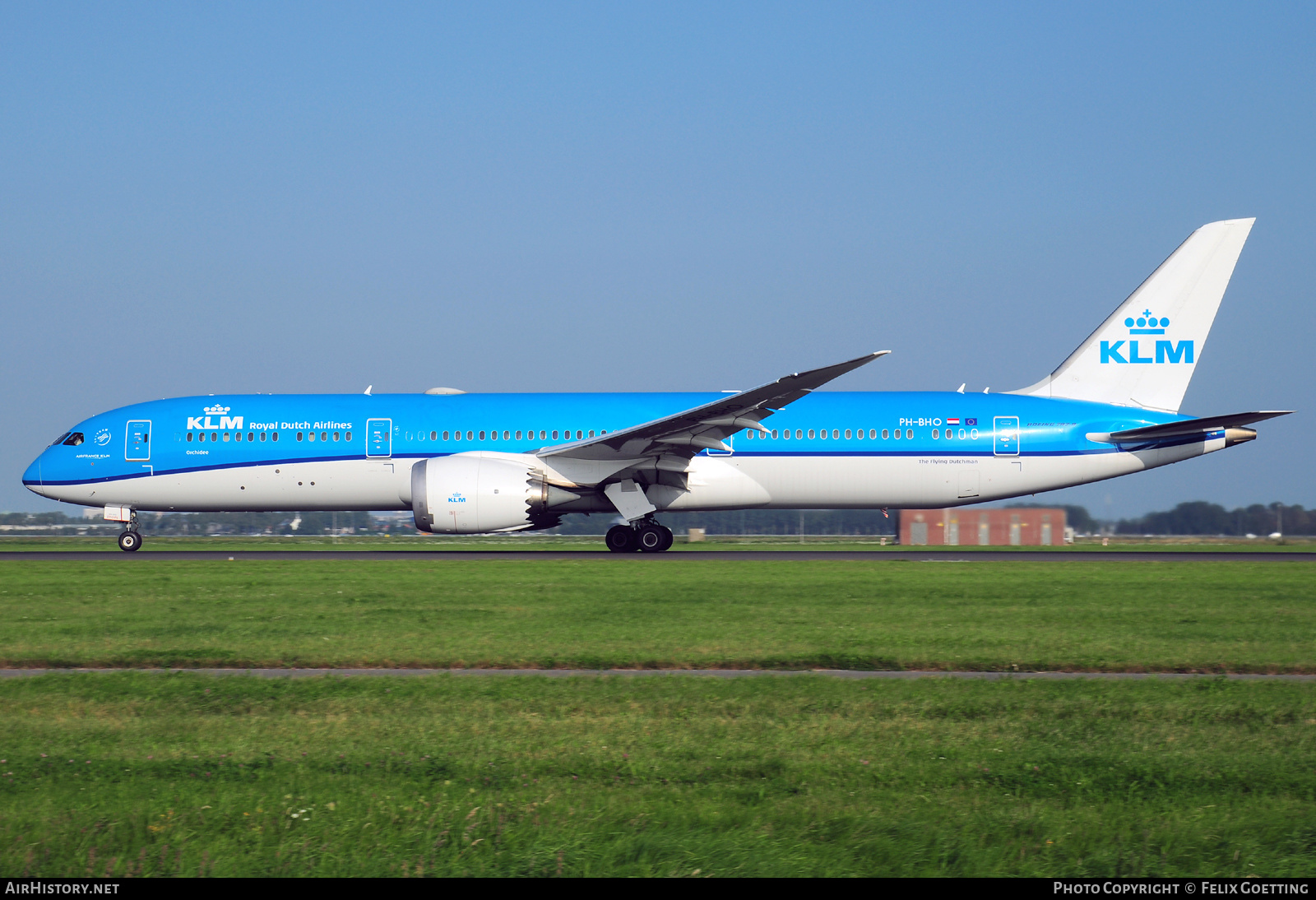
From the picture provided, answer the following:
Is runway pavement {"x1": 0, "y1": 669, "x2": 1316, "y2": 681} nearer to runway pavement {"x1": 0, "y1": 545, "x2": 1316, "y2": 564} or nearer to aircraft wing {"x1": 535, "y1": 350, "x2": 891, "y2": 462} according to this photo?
runway pavement {"x1": 0, "y1": 545, "x2": 1316, "y2": 564}

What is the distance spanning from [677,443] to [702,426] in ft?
2.80

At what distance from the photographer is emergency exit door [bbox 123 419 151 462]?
27.6m

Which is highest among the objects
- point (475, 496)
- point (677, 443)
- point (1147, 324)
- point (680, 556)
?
point (1147, 324)

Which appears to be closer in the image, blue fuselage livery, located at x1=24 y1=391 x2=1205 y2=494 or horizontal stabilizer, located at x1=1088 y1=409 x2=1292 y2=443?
horizontal stabilizer, located at x1=1088 y1=409 x2=1292 y2=443

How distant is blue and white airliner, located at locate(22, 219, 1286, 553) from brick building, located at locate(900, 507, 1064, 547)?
750 inches

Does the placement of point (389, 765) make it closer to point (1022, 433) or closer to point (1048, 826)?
point (1048, 826)

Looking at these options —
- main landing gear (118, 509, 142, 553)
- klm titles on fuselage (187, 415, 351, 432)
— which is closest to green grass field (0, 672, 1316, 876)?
klm titles on fuselage (187, 415, 351, 432)

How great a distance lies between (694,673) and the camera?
29.7 feet

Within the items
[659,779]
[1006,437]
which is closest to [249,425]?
[1006,437]

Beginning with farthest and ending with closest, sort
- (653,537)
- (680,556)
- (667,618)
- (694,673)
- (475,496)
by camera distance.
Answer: (653,537) < (680,556) < (475,496) < (667,618) < (694,673)

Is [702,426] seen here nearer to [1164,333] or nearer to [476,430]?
[476,430]

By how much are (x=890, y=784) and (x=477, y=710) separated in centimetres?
305
